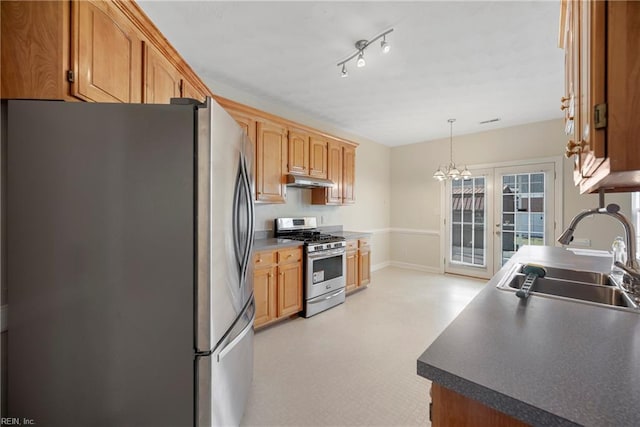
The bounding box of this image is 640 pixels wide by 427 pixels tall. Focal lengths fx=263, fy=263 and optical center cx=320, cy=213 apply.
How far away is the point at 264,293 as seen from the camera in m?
2.82

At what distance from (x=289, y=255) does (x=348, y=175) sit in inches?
78.7

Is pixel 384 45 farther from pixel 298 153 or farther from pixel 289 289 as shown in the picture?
pixel 289 289

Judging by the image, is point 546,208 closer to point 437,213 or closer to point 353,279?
point 437,213

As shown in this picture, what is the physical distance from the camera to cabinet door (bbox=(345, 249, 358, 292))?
3.96m

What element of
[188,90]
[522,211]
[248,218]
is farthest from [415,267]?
[188,90]

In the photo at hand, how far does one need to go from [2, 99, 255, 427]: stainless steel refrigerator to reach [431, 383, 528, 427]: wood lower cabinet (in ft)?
3.15

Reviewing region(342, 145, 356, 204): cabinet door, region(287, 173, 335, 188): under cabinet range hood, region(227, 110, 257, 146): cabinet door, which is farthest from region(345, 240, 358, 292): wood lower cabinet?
region(227, 110, 257, 146): cabinet door

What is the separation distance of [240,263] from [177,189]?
584 millimetres

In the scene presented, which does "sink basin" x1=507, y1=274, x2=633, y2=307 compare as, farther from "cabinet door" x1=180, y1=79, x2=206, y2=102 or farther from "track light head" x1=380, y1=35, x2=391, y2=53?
"cabinet door" x1=180, y1=79, x2=206, y2=102

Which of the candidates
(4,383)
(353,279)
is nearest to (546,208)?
(353,279)

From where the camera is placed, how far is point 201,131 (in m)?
1.17

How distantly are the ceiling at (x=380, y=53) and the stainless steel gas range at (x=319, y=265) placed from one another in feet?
5.95

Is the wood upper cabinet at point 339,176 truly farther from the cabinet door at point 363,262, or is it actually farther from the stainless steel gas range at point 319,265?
the cabinet door at point 363,262

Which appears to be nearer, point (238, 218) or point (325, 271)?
point (238, 218)
